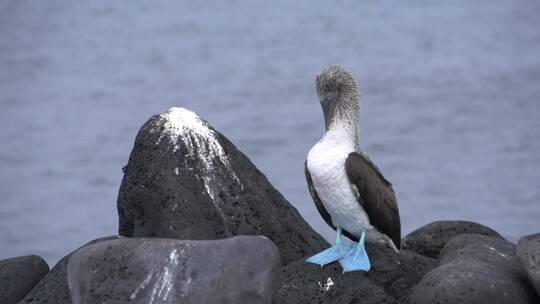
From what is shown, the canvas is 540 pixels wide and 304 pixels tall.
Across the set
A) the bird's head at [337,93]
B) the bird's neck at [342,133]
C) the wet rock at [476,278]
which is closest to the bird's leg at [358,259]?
the wet rock at [476,278]

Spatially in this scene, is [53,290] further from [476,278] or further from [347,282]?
[476,278]

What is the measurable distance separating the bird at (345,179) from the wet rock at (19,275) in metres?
3.08

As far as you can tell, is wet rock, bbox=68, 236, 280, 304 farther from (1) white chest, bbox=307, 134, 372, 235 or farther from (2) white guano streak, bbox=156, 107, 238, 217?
(2) white guano streak, bbox=156, 107, 238, 217

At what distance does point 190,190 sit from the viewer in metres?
8.40

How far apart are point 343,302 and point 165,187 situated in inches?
68.5

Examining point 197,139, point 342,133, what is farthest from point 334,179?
point 197,139

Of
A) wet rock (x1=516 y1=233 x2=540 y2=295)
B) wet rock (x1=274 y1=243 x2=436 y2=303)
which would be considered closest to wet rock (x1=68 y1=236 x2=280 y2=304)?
wet rock (x1=274 y1=243 x2=436 y2=303)

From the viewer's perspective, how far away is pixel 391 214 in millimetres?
8047

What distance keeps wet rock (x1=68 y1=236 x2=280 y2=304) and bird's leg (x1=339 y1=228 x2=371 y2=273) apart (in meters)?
0.80

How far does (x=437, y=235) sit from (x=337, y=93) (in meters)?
2.79

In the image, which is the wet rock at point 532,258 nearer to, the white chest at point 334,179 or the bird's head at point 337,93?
the white chest at point 334,179

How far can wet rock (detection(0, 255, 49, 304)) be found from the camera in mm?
9547

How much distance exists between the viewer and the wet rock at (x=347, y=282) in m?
7.81

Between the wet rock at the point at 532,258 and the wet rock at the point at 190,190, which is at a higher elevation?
the wet rock at the point at 190,190
